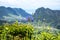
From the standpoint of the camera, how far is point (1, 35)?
4.00 meters

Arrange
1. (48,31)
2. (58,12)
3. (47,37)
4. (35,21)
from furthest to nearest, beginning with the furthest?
(58,12)
(35,21)
(48,31)
(47,37)

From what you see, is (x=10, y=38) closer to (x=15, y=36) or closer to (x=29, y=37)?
(x=15, y=36)

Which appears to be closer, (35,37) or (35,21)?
(35,37)

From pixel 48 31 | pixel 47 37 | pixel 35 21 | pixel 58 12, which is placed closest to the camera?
pixel 47 37

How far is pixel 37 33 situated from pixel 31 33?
0.41ft

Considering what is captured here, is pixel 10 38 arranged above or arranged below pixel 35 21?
below

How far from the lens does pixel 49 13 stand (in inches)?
3369

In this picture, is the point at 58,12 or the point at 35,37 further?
the point at 58,12

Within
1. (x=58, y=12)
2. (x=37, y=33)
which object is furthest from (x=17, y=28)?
(x=58, y=12)

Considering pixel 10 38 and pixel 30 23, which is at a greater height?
pixel 30 23

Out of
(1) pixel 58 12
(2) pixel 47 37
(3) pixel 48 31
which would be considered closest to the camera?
(2) pixel 47 37

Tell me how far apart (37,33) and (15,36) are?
42 cm

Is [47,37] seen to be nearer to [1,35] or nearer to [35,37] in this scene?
[35,37]

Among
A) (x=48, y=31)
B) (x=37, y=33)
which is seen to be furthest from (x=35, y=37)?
(x=48, y=31)
